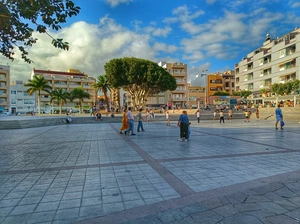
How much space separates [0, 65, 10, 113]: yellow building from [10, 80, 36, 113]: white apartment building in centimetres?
423

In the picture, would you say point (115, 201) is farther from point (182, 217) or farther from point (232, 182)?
point (232, 182)

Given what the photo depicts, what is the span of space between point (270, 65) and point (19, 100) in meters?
75.9

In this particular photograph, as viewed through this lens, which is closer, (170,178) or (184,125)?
(170,178)

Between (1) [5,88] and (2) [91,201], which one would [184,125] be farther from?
(1) [5,88]

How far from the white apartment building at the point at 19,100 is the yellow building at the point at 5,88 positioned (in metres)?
4.23

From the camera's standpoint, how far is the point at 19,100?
67438 mm

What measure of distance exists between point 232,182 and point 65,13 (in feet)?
18.3

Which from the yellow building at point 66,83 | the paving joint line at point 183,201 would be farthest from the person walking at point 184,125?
the yellow building at point 66,83

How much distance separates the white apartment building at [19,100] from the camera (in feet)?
218

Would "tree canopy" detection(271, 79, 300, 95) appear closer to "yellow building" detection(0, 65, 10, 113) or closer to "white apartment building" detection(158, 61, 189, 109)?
"white apartment building" detection(158, 61, 189, 109)

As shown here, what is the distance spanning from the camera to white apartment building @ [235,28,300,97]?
40812mm

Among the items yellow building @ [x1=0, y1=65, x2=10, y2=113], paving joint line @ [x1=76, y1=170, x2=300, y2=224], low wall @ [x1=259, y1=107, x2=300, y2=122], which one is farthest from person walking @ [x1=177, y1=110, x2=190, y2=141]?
yellow building @ [x1=0, y1=65, x2=10, y2=113]

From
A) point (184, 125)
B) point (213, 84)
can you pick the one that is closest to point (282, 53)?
point (213, 84)

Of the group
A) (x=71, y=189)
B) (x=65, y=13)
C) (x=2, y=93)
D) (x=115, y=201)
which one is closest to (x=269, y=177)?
(x=115, y=201)
